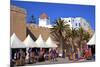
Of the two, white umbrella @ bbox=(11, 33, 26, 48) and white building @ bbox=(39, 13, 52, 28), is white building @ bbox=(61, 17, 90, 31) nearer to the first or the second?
white building @ bbox=(39, 13, 52, 28)

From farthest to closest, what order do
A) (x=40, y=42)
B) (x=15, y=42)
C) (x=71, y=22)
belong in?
(x=71, y=22), (x=40, y=42), (x=15, y=42)

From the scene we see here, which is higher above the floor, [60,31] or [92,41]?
[60,31]

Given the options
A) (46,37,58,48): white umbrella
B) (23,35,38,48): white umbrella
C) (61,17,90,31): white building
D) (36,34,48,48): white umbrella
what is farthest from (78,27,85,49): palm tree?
(23,35,38,48): white umbrella

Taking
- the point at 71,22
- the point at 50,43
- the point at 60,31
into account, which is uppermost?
the point at 71,22

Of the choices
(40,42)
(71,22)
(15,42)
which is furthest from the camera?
(71,22)

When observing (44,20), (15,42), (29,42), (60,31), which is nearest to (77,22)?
(60,31)

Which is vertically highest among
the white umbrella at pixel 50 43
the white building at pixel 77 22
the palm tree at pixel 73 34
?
the white building at pixel 77 22

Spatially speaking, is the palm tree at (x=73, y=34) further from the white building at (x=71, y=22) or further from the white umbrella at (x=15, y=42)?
the white umbrella at (x=15, y=42)

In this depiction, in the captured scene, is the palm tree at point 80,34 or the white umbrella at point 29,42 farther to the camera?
the palm tree at point 80,34

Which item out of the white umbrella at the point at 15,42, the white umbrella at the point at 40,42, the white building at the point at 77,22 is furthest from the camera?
the white building at the point at 77,22

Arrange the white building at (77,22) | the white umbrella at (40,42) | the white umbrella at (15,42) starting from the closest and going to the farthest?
the white umbrella at (15,42)
the white umbrella at (40,42)
the white building at (77,22)

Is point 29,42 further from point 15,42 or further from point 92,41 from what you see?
point 92,41

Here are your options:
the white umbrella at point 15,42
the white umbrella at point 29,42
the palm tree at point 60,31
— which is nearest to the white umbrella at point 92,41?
the palm tree at point 60,31

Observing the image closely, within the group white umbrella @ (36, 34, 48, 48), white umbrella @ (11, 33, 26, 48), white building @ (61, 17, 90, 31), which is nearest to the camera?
white umbrella @ (11, 33, 26, 48)
